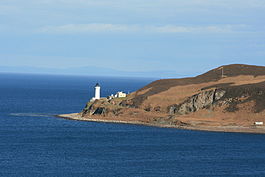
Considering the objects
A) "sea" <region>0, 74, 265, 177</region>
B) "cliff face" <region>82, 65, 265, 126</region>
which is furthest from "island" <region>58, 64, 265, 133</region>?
"sea" <region>0, 74, 265, 177</region>

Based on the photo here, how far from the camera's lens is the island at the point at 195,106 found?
493 feet

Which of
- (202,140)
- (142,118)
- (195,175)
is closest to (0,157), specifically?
(195,175)

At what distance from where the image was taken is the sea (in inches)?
3526

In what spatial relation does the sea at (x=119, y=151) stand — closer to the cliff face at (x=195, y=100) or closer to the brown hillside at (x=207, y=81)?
the cliff face at (x=195, y=100)

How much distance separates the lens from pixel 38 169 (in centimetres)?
8838

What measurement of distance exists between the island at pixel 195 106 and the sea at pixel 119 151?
8246 mm

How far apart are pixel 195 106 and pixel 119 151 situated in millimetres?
57769

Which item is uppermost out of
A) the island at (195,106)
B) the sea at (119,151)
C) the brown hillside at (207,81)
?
the brown hillside at (207,81)

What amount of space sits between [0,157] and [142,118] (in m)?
66.3

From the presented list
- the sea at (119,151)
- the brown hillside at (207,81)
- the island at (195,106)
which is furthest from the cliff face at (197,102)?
the sea at (119,151)

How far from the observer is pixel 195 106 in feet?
532

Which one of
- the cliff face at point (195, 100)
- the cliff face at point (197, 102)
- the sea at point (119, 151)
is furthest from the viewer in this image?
the cliff face at point (197, 102)

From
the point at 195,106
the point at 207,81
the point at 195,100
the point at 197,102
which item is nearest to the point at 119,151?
the point at 195,106

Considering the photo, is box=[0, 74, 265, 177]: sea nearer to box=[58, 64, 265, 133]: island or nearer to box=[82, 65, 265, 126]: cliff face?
box=[58, 64, 265, 133]: island
